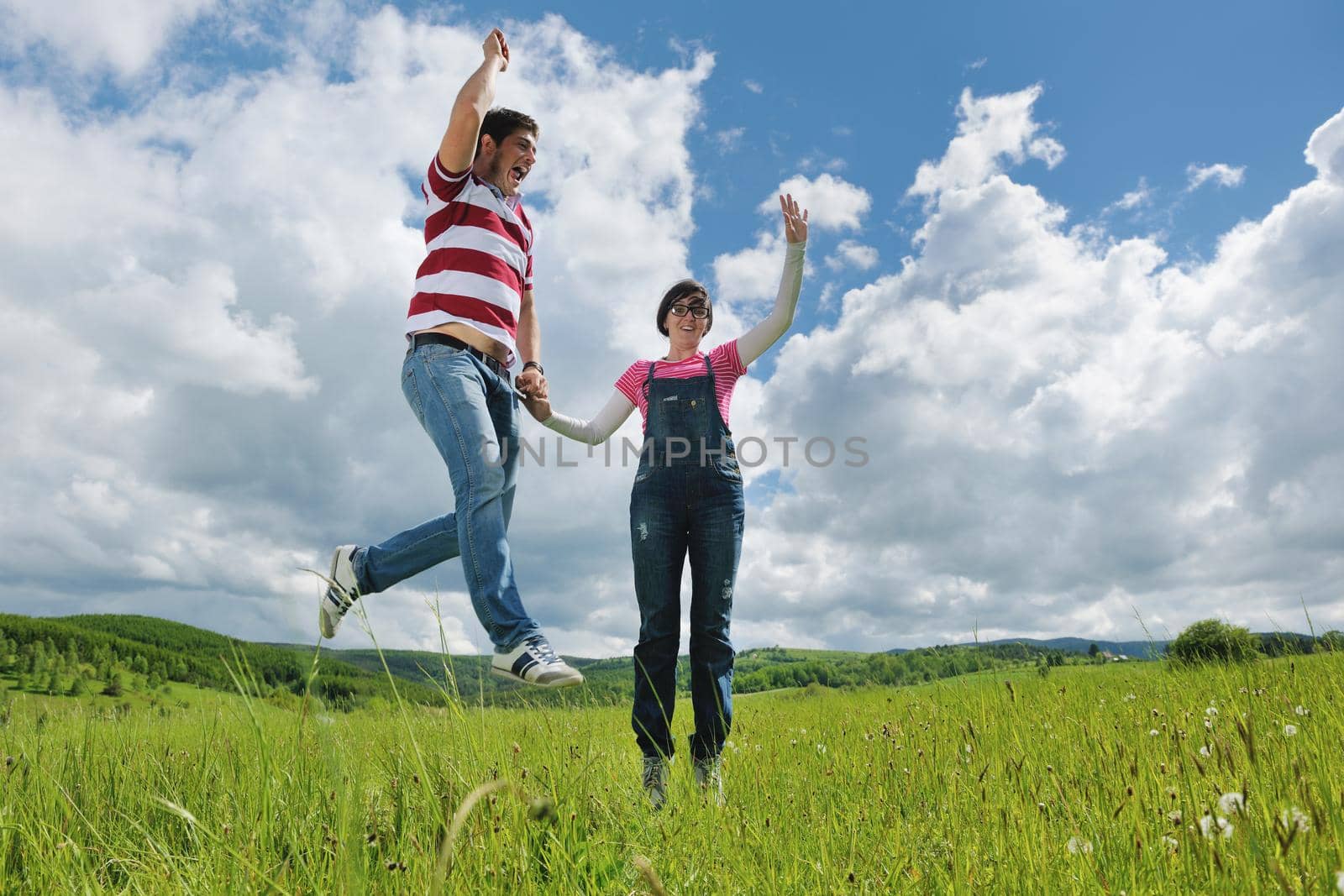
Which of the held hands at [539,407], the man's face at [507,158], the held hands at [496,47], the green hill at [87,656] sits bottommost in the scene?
the green hill at [87,656]

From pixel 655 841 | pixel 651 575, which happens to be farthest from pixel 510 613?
pixel 655 841

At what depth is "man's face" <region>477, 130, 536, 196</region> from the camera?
5500 millimetres

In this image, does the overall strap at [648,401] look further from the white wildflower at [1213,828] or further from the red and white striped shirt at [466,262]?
the white wildflower at [1213,828]

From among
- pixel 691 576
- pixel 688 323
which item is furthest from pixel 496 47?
pixel 691 576

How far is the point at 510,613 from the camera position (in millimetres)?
4438

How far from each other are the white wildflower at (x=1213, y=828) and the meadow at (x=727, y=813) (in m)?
0.02

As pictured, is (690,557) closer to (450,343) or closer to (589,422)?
(589,422)

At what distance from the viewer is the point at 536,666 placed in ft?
13.6

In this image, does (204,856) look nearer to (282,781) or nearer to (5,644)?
(282,781)

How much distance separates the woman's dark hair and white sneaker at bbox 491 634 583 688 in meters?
2.31

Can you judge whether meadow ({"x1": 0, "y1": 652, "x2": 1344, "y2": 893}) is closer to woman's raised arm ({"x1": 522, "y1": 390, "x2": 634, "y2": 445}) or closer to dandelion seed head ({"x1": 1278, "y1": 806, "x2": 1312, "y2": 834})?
dandelion seed head ({"x1": 1278, "y1": 806, "x2": 1312, "y2": 834})

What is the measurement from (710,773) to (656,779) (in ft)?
1.15

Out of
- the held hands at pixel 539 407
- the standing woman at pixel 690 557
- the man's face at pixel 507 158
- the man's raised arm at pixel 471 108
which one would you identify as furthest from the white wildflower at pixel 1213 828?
the man's face at pixel 507 158

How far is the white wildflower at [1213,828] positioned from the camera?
6.43ft
